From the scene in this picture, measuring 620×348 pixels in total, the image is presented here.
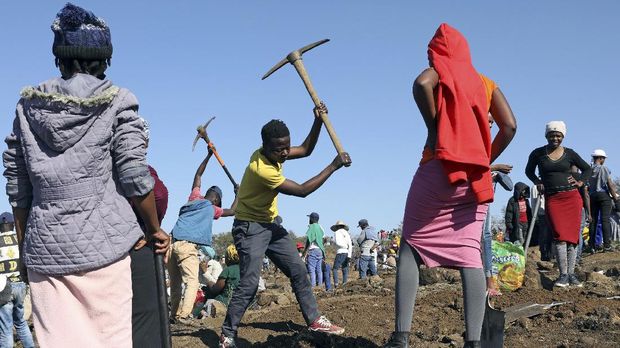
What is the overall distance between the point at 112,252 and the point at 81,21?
3.21 ft

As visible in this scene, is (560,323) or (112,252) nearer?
(112,252)

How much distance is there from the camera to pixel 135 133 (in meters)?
3.14

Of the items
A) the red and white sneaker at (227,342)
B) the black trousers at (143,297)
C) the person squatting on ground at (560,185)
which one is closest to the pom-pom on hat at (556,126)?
the person squatting on ground at (560,185)

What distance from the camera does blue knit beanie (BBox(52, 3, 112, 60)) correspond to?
3148 millimetres

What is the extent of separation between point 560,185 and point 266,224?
3.46m

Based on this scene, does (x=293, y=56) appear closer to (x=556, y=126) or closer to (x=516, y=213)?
(x=556, y=126)

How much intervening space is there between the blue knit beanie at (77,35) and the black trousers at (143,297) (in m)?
1.06

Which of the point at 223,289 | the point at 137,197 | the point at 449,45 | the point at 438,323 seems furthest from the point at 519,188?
the point at 137,197

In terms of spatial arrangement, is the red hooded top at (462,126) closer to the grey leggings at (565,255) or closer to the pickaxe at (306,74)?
the pickaxe at (306,74)

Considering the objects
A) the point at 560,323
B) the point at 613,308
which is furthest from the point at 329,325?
the point at 613,308

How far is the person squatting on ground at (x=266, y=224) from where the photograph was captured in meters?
5.54

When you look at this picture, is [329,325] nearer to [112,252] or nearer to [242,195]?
[242,195]

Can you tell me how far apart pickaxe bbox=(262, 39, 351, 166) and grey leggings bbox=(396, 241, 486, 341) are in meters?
1.81

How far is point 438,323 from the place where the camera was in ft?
19.7
